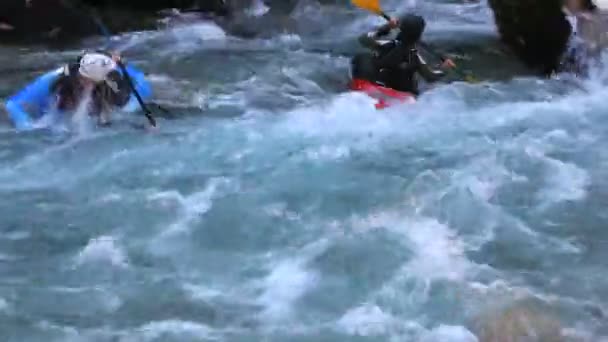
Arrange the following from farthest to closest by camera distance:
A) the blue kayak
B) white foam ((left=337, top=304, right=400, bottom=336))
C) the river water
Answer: the blue kayak < the river water < white foam ((left=337, top=304, right=400, bottom=336))

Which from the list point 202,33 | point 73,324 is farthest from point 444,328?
point 202,33

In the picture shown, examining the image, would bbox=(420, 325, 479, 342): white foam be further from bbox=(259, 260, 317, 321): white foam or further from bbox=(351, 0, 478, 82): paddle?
bbox=(351, 0, 478, 82): paddle

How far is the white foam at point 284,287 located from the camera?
16.5 ft

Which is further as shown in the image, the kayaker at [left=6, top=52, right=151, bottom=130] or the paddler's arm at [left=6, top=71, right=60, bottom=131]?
the paddler's arm at [left=6, top=71, right=60, bottom=131]

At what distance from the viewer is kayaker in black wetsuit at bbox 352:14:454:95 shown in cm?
763

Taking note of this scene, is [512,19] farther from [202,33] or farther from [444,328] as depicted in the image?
[444,328]

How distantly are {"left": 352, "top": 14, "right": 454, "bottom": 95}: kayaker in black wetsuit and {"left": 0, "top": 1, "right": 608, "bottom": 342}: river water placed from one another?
0.85ft

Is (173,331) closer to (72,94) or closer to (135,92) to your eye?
(135,92)

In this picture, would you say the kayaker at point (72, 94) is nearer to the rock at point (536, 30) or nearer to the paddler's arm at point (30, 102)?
the paddler's arm at point (30, 102)

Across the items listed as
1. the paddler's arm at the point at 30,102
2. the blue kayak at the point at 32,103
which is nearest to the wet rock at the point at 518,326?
the blue kayak at the point at 32,103

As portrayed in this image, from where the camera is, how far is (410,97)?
7832 mm

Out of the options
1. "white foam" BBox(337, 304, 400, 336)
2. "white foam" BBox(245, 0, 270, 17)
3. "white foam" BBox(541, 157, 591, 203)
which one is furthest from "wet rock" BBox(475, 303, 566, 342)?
"white foam" BBox(245, 0, 270, 17)

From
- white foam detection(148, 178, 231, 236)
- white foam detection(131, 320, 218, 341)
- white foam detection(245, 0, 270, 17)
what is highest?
white foam detection(131, 320, 218, 341)

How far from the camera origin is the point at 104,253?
18.3ft
